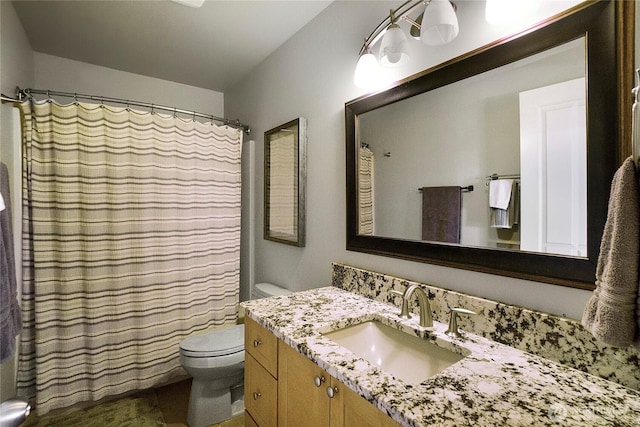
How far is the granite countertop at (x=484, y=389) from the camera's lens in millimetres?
623

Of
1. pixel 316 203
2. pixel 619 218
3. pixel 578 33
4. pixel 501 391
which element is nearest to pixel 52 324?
pixel 316 203

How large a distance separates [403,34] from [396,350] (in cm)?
123

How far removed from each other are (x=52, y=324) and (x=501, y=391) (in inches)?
92.7

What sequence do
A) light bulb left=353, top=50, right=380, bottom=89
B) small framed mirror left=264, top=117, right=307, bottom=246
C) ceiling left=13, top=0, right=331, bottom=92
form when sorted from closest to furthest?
light bulb left=353, top=50, right=380, bottom=89, ceiling left=13, top=0, right=331, bottom=92, small framed mirror left=264, top=117, right=307, bottom=246

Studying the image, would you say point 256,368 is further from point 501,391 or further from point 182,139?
point 182,139

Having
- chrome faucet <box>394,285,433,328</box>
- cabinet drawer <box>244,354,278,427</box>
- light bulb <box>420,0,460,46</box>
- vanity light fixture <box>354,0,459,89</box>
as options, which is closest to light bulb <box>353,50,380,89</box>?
vanity light fixture <box>354,0,459,89</box>

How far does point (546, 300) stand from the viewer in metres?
0.90

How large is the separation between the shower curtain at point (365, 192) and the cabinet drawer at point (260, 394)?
775 millimetres

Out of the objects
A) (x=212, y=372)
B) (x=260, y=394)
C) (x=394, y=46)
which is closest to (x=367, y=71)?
(x=394, y=46)

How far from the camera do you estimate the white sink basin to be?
3.32ft

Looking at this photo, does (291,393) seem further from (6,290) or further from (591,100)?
(591,100)

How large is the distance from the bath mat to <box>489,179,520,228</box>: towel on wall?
2183mm

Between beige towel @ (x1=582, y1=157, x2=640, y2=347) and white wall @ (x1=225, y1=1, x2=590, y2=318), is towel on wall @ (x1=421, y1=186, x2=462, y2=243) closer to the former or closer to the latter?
white wall @ (x1=225, y1=1, x2=590, y2=318)

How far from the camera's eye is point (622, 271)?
549 millimetres
